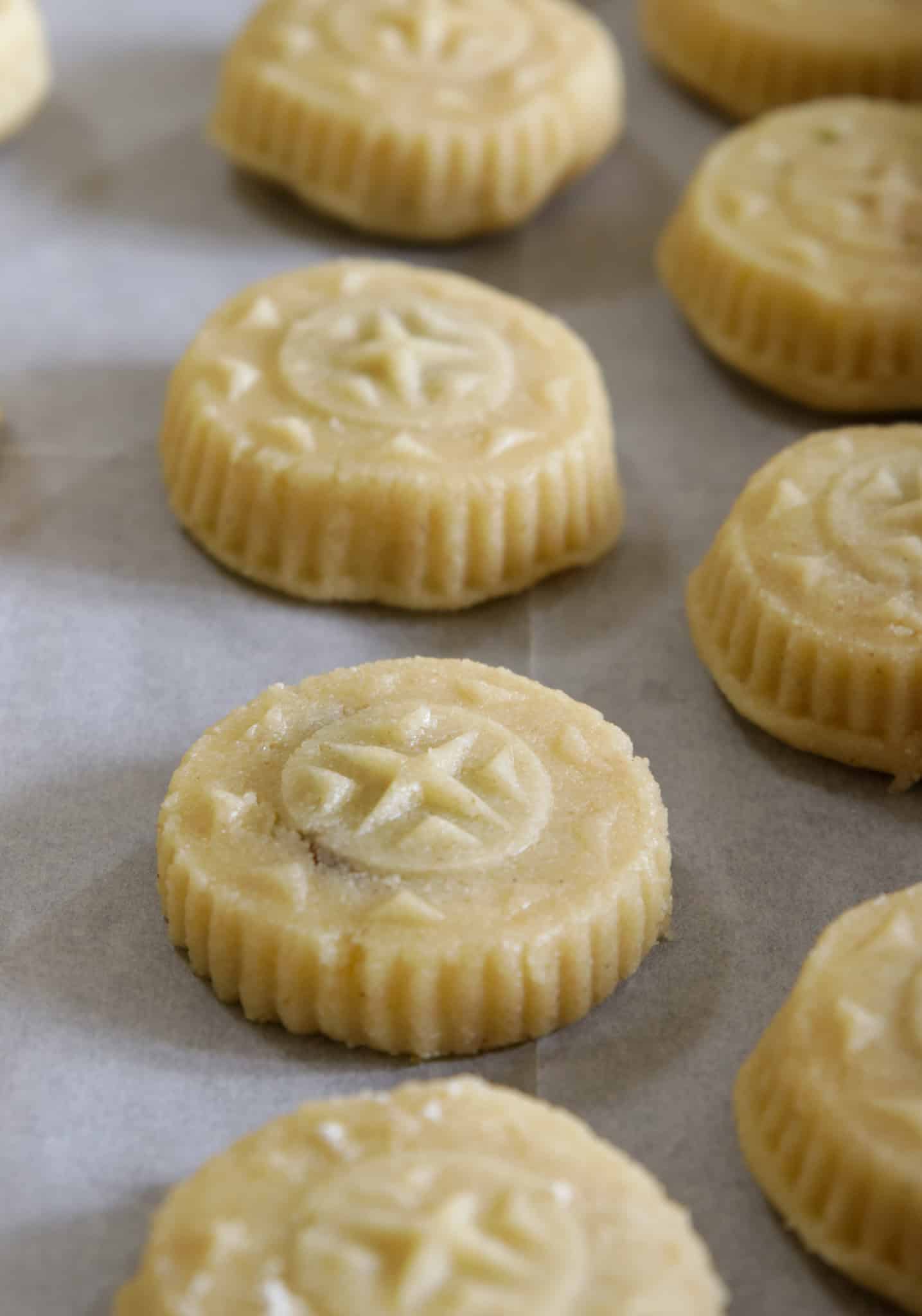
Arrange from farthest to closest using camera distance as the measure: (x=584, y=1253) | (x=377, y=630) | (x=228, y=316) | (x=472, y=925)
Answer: (x=228, y=316), (x=377, y=630), (x=472, y=925), (x=584, y=1253)

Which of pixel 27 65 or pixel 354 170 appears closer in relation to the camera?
pixel 354 170

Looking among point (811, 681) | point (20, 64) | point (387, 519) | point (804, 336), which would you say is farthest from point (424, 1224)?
point (20, 64)

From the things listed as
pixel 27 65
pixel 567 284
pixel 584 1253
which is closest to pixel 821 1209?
pixel 584 1253

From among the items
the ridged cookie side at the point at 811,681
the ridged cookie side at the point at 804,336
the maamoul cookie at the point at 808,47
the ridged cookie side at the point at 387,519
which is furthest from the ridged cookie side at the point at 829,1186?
the maamoul cookie at the point at 808,47

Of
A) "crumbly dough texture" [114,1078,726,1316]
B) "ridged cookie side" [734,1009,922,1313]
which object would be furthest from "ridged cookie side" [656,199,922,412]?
"crumbly dough texture" [114,1078,726,1316]

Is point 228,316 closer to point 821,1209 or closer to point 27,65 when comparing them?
point 27,65

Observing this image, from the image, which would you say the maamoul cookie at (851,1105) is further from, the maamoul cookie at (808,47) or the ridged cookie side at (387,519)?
the maamoul cookie at (808,47)

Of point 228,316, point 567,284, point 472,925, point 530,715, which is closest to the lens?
point 472,925
